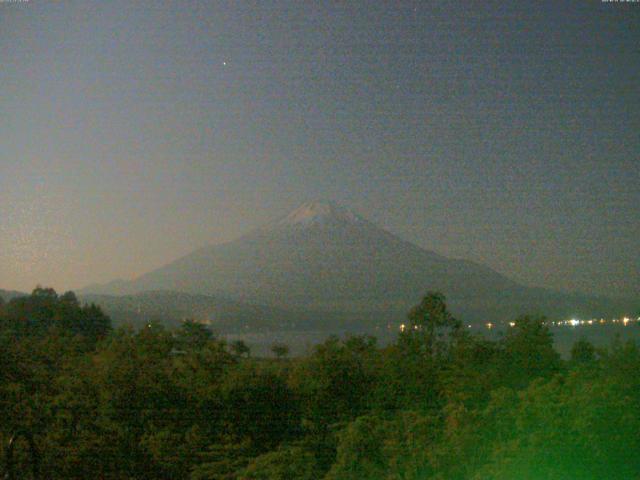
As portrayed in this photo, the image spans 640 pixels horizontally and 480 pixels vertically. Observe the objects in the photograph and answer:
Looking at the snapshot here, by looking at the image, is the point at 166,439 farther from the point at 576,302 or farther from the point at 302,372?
the point at 576,302

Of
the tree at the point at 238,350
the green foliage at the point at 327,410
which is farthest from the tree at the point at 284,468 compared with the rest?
the tree at the point at 238,350

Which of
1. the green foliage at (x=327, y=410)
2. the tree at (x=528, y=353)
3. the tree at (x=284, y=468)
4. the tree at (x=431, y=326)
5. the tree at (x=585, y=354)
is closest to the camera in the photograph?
the green foliage at (x=327, y=410)

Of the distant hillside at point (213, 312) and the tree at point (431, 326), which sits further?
the distant hillside at point (213, 312)

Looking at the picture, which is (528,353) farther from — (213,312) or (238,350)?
(213,312)

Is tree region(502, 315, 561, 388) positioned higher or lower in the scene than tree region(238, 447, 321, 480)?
higher

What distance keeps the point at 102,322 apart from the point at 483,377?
2683 cm

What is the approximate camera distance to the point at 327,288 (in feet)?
250

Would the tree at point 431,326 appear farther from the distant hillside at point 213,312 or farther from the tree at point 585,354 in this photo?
the distant hillside at point 213,312

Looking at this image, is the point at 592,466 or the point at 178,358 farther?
the point at 178,358

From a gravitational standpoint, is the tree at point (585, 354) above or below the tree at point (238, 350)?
above

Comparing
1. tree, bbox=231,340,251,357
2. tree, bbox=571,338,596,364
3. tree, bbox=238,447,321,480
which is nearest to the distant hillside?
tree, bbox=231,340,251,357

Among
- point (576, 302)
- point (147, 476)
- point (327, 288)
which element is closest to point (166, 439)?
point (147, 476)

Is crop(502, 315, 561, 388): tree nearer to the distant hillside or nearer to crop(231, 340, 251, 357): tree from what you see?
crop(231, 340, 251, 357): tree

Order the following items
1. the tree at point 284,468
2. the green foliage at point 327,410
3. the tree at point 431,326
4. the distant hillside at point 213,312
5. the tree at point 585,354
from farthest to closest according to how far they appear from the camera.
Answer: the distant hillside at point 213,312, the tree at point 431,326, the tree at point 585,354, the tree at point 284,468, the green foliage at point 327,410
